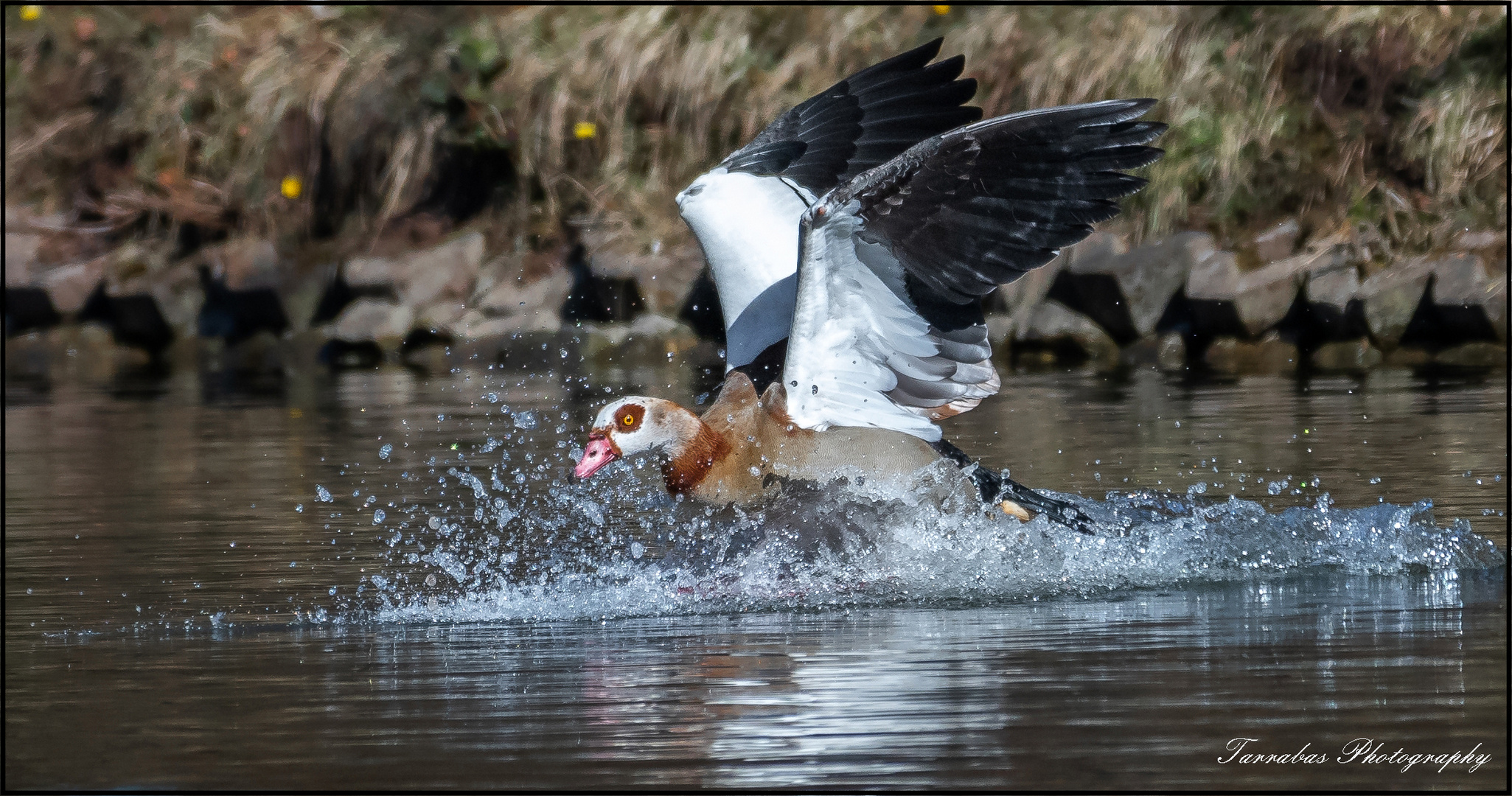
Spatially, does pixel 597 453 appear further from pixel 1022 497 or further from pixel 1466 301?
pixel 1466 301

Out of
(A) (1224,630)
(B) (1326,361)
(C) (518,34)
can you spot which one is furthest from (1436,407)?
(C) (518,34)

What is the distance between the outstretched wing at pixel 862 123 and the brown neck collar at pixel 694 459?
149cm

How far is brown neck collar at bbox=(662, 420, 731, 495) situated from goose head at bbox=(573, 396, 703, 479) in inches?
0.5

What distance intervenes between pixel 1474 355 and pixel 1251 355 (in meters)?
1.51

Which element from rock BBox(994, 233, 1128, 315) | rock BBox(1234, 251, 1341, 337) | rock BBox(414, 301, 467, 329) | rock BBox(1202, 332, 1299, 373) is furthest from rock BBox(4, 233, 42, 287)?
rock BBox(1234, 251, 1341, 337)

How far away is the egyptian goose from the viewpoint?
19.1 feet

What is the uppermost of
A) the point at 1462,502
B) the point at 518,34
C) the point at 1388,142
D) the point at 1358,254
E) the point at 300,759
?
the point at 518,34

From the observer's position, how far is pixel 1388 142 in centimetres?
1459

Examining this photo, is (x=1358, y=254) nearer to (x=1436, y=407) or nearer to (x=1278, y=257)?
(x=1278, y=257)

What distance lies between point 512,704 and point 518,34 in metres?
14.8

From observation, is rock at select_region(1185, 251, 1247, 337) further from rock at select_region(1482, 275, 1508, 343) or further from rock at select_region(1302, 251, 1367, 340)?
rock at select_region(1482, 275, 1508, 343)

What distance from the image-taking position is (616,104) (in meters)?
17.5

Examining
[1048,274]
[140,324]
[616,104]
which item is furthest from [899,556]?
[140,324]

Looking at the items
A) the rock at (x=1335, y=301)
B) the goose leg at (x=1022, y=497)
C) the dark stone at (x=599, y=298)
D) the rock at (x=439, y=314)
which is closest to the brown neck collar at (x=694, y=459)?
the goose leg at (x=1022, y=497)
